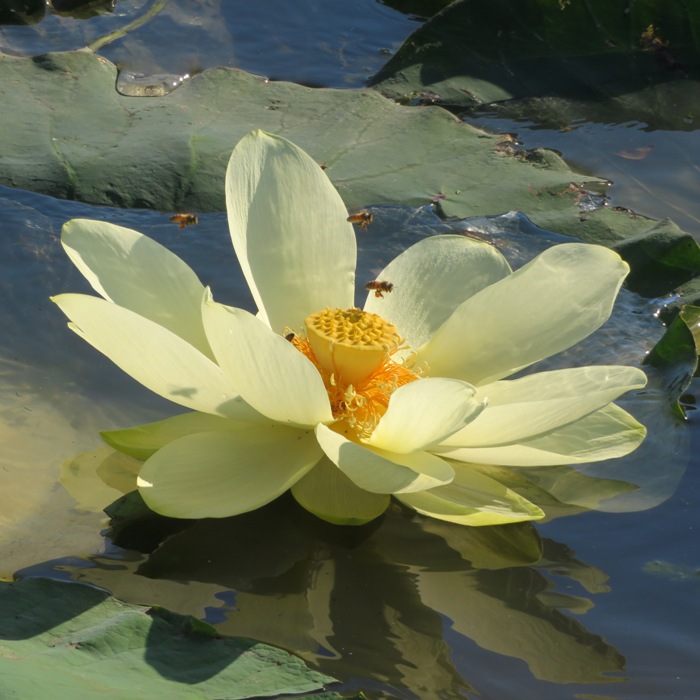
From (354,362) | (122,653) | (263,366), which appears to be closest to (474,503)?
(354,362)

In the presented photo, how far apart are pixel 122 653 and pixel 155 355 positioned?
52cm

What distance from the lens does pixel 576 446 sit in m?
1.94

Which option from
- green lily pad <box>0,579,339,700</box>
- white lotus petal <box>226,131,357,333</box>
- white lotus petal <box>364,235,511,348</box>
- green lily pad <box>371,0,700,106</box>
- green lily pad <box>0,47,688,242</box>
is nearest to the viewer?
green lily pad <box>0,579,339,700</box>

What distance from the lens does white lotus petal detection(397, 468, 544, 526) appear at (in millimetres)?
1799

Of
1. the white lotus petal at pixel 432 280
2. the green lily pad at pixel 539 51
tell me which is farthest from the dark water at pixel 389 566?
the green lily pad at pixel 539 51

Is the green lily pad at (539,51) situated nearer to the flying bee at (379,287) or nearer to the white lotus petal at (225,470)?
the flying bee at (379,287)

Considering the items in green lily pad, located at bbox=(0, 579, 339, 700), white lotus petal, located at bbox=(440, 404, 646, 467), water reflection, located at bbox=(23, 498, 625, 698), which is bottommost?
water reflection, located at bbox=(23, 498, 625, 698)

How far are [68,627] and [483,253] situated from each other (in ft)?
4.02

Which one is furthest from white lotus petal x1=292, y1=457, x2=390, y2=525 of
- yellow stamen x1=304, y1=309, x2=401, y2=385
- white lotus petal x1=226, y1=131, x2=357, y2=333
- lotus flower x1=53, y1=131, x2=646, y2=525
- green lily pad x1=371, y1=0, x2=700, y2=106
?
green lily pad x1=371, y1=0, x2=700, y2=106

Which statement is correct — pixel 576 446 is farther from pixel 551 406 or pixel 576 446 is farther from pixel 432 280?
pixel 432 280

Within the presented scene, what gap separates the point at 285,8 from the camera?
4469mm

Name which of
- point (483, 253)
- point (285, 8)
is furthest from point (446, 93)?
point (483, 253)

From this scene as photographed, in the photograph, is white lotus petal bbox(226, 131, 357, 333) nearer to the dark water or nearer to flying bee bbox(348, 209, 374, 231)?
the dark water

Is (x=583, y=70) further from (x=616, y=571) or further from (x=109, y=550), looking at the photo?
(x=109, y=550)
